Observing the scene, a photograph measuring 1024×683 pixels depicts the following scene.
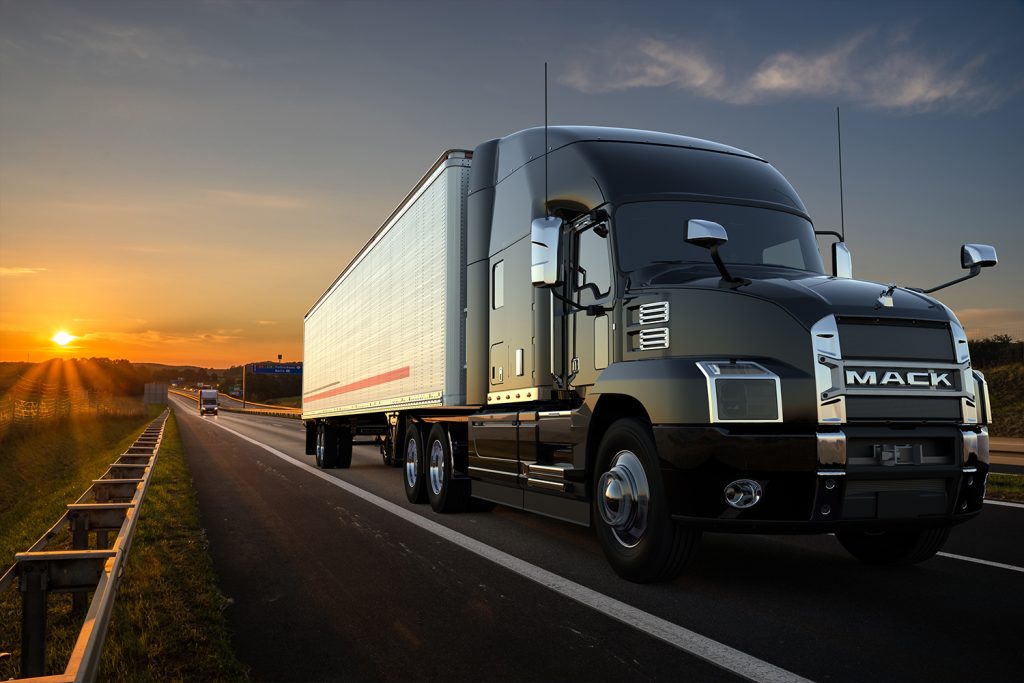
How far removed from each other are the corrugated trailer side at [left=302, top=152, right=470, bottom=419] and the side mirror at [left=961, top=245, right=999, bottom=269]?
552 cm

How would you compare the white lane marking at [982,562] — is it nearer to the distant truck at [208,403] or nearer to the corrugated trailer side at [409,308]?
the corrugated trailer side at [409,308]

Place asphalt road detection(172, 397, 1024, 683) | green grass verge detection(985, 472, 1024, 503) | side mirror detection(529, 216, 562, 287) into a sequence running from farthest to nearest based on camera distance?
green grass verge detection(985, 472, 1024, 503) → side mirror detection(529, 216, 562, 287) → asphalt road detection(172, 397, 1024, 683)

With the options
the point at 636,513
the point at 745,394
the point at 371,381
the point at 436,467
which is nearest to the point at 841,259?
the point at 745,394

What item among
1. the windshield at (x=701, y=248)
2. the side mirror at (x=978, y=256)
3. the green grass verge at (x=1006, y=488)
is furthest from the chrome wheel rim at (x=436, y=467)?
the green grass verge at (x=1006, y=488)

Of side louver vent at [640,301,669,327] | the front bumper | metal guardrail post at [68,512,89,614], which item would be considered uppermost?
side louver vent at [640,301,669,327]

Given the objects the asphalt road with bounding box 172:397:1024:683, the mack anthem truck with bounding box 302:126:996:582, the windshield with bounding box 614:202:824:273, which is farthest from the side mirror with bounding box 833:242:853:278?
the asphalt road with bounding box 172:397:1024:683

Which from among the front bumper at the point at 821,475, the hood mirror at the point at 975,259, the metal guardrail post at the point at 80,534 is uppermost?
the hood mirror at the point at 975,259

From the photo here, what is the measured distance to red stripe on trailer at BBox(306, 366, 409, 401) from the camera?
12.7 meters

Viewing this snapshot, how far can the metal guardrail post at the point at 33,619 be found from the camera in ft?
13.0

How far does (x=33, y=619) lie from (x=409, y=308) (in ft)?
28.5

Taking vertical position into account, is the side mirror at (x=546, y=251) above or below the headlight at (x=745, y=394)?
above

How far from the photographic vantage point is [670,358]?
6.09 m

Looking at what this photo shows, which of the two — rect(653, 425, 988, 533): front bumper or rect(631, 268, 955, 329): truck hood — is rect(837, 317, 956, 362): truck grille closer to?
rect(631, 268, 955, 329): truck hood

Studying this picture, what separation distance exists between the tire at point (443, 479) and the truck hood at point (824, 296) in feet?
15.0
